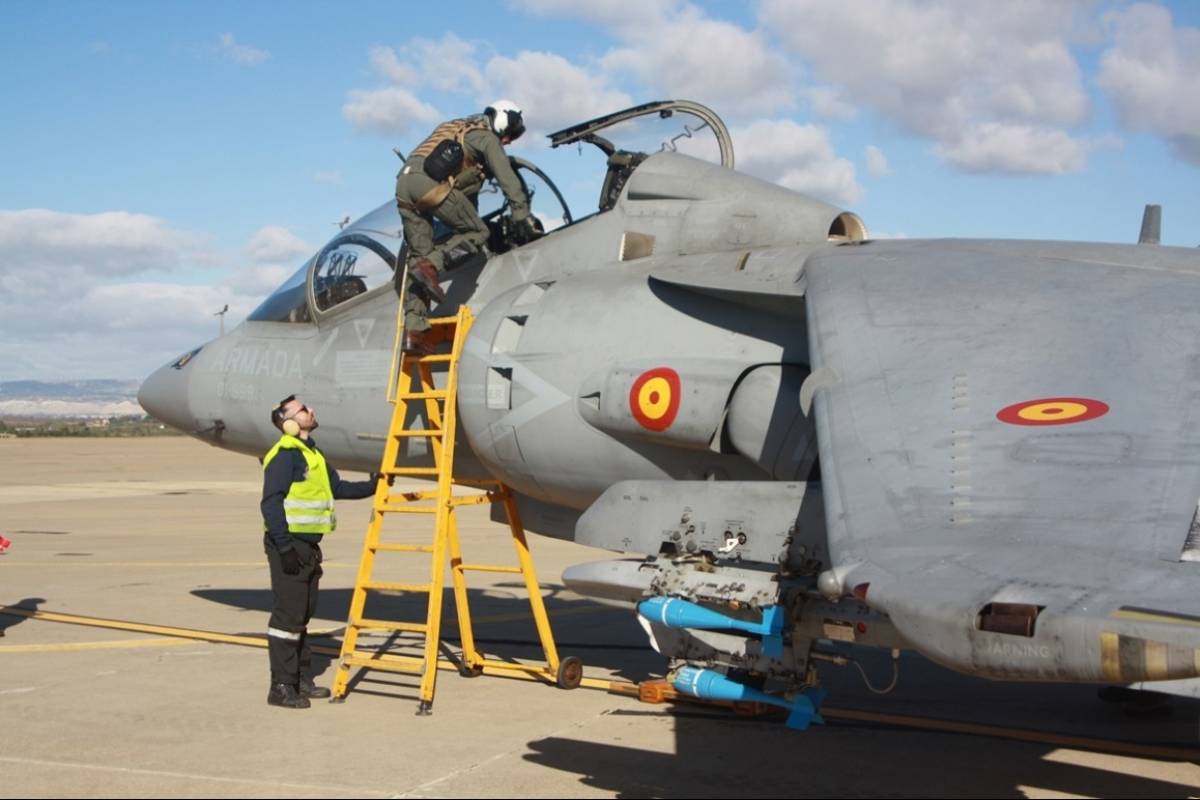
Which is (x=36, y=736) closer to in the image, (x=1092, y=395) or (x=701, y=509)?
(x=701, y=509)

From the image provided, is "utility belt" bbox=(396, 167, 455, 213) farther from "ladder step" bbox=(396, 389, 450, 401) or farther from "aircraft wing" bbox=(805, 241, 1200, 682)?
"aircraft wing" bbox=(805, 241, 1200, 682)

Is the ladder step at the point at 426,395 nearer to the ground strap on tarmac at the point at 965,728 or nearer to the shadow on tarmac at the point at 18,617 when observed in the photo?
the ground strap on tarmac at the point at 965,728

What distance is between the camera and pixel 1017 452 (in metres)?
4.96

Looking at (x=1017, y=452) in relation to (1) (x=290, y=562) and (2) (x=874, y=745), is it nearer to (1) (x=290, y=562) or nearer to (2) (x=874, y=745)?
(2) (x=874, y=745)

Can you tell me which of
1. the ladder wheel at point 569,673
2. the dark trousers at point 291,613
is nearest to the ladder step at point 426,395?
the dark trousers at point 291,613

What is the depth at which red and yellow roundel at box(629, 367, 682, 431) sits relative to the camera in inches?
313

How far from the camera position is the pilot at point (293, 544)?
8.90 m

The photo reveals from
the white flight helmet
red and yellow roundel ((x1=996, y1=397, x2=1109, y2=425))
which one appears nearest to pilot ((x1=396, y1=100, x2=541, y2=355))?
the white flight helmet

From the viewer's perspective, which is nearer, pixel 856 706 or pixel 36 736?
pixel 36 736

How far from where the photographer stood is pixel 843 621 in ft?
21.5

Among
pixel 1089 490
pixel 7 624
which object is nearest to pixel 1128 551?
pixel 1089 490

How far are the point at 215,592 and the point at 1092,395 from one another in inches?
460

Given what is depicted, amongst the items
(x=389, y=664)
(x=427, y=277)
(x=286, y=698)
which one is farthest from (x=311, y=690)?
(x=427, y=277)

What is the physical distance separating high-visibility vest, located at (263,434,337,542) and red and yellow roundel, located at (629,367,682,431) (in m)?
2.55
